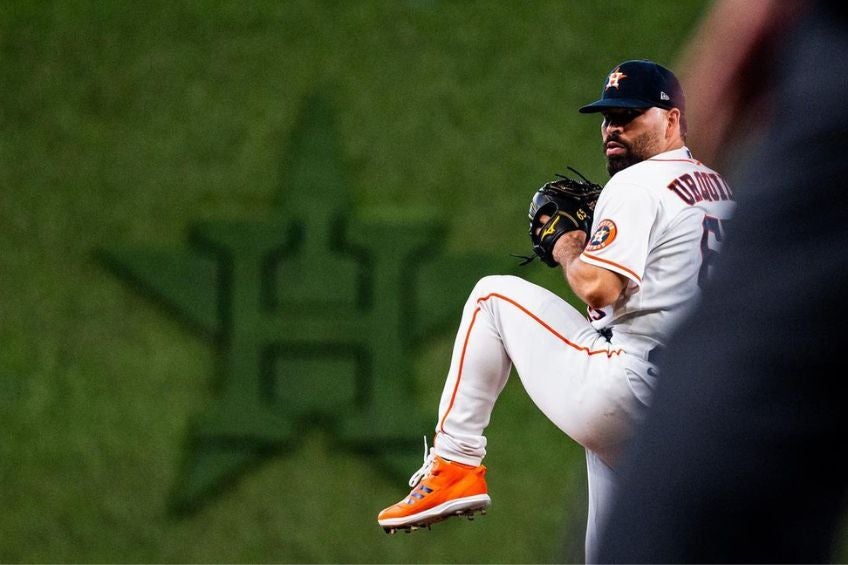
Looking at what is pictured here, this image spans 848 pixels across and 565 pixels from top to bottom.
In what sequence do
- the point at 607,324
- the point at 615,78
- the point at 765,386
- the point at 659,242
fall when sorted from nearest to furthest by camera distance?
the point at 765,386
the point at 659,242
the point at 607,324
the point at 615,78

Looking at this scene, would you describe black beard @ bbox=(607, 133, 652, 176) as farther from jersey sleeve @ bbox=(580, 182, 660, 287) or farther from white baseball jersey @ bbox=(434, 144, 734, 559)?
jersey sleeve @ bbox=(580, 182, 660, 287)

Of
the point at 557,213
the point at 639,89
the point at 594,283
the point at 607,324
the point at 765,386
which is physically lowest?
the point at 607,324

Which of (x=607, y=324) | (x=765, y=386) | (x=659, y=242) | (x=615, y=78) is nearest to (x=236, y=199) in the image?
(x=615, y=78)

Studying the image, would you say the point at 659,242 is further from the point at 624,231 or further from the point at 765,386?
the point at 765,386

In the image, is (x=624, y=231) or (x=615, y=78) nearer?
(x=624, y=231)

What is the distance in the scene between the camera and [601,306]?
8.60 feet

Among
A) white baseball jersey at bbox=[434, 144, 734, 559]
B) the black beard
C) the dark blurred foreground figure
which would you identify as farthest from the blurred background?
the dark blurred foreground figure

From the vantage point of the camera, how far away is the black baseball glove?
9.22 feet

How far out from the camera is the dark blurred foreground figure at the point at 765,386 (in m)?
0.84

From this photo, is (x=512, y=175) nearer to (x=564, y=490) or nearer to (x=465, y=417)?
(x=564, y=490)

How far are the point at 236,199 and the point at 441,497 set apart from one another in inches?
121

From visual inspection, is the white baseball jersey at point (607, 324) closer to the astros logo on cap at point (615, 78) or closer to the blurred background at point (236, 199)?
the astros logo on cap at point (615, 78)

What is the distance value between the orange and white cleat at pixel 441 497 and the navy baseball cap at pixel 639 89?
0.91 metres

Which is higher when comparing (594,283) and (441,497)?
(594,283)
